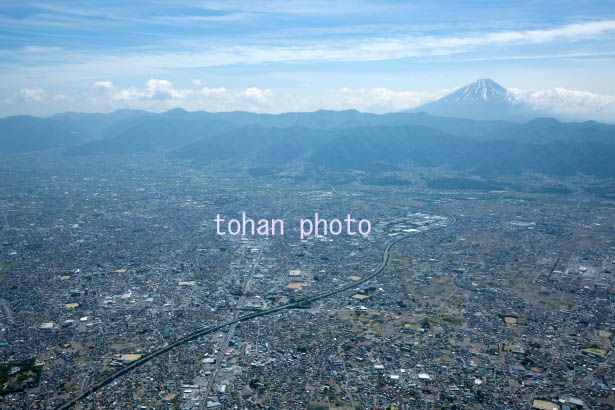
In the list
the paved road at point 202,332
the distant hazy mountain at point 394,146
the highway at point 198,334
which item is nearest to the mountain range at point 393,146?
the distant hazy mountain at point 394,146

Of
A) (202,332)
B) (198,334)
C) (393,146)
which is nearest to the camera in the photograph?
(198,334)

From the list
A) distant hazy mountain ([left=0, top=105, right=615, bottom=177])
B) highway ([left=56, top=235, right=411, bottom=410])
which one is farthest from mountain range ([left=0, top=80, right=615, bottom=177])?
highway ([left=56, top=235, right=411, bottom=410])

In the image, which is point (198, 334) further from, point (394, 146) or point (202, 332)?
point (394, 146)

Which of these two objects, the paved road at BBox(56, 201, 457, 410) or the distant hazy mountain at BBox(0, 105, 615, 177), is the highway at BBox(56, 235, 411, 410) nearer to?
the paved road at BBox(56, 201, 457, 410)

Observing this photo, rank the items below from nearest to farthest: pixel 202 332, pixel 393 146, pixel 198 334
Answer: pixel 198 334 < pixel 202 332 < pixel 393 146

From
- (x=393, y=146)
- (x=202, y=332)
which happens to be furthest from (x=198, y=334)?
(x=393, y=146)

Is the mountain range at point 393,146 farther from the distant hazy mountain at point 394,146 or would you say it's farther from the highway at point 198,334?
the highway at point 198,334

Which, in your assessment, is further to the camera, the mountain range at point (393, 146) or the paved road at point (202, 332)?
the mountain range at point (393, 146)

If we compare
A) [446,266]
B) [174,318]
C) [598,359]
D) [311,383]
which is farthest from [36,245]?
[598,359]

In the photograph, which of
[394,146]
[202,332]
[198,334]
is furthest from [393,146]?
[198,334]

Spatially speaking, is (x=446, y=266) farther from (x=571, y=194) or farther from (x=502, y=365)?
(x=571, y=194)

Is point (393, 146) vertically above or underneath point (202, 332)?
above

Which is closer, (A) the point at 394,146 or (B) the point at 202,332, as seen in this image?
(B) the point at 202,332
